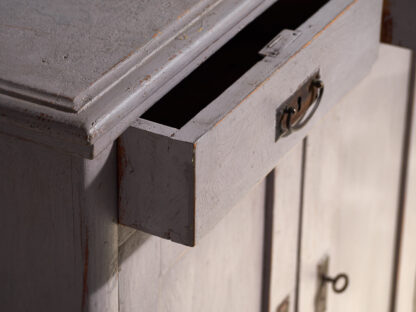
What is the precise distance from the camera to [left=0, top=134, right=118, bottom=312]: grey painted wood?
26.7 inches

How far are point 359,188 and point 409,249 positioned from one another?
277 mm

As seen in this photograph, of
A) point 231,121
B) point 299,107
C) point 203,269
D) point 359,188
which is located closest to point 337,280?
point 359,188

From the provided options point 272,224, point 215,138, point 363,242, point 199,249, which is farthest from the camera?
point 363,242

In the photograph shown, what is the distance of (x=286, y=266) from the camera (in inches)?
43.7

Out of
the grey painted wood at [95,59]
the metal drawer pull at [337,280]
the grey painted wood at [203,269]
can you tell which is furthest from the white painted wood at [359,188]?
the grey painted wood at [95,59]

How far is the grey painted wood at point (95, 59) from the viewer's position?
634 mm

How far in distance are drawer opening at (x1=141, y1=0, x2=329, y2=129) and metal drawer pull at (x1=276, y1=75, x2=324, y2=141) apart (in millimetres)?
106

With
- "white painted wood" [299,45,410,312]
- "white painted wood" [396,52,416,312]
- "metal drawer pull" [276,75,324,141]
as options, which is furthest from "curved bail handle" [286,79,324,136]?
"white painted wood" [396,52,416,312]

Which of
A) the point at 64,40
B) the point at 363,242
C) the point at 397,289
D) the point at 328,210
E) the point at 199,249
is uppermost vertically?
the point at 64,40

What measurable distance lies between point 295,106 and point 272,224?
0.83ft

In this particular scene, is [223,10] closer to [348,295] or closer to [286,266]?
[286,266]

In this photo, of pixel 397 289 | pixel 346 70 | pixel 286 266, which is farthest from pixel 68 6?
pixel 397 289

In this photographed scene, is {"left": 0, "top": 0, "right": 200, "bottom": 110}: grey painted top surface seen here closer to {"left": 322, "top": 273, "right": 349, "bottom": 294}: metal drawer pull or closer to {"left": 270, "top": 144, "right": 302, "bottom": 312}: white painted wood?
{"left": 270, "top": 144, "right": 302, "bottom": 312}: white painted wood

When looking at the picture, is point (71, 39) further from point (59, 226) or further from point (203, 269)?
point (203, 269)
